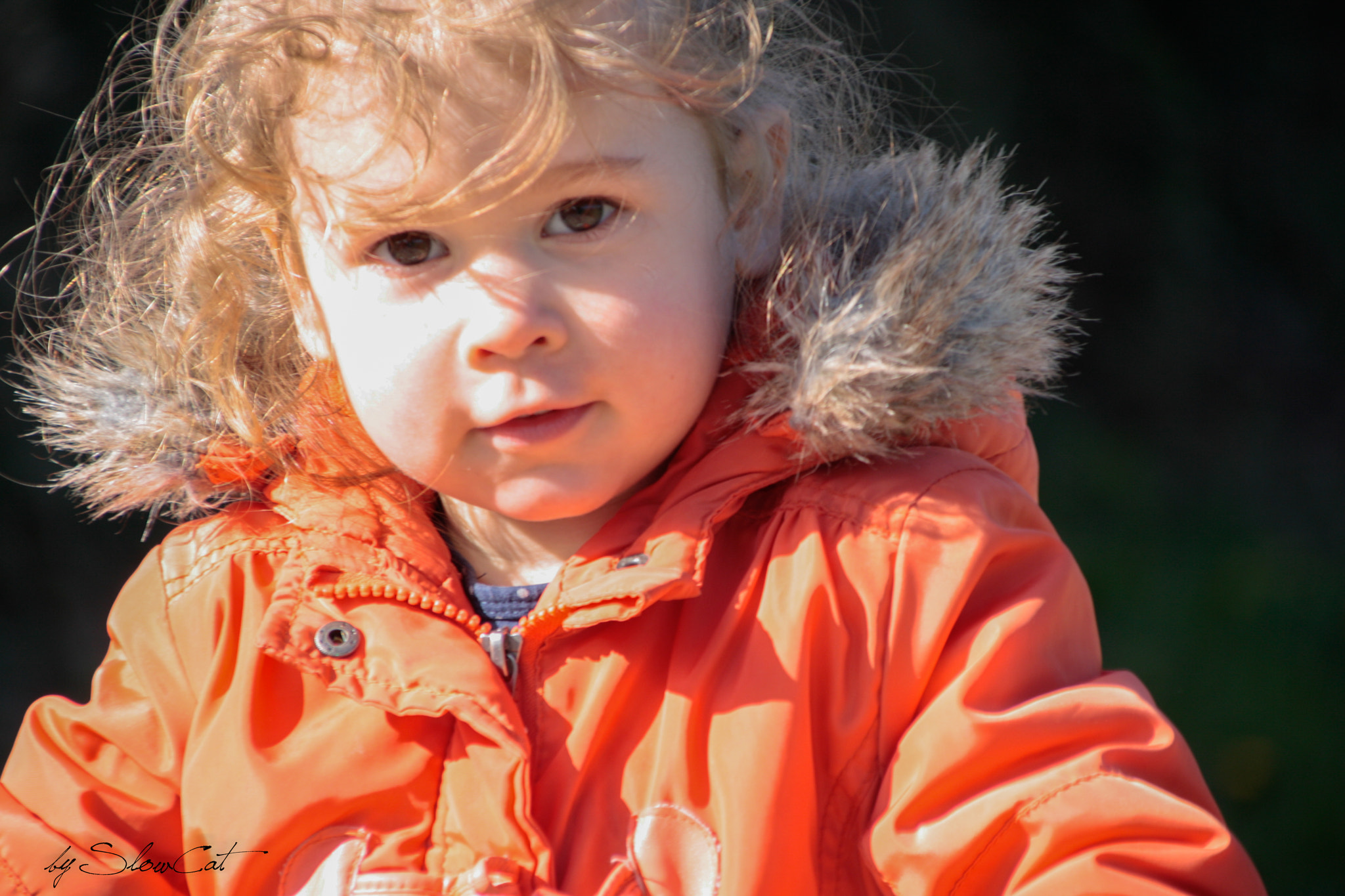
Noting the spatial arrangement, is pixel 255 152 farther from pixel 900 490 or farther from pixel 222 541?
pixel 900 490

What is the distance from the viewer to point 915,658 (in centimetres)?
101

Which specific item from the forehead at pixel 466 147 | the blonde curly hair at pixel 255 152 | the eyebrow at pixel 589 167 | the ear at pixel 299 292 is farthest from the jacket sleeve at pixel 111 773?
the eyebrow at pixel 589 167

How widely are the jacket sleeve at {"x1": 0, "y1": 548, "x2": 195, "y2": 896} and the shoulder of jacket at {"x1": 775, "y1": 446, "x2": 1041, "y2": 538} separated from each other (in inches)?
24.6

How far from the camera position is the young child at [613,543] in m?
0.98

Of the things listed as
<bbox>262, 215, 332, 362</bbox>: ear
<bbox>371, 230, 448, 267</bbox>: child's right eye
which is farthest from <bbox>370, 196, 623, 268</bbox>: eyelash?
<bbox>262, 215, 332, 362</bbox>: ear

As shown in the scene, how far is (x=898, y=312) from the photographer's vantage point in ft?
3.41

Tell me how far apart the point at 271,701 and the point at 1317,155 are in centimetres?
193

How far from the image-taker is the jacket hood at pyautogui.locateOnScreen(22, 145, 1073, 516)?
1038mm

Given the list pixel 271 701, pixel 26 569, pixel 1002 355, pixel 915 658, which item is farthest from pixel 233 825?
pixel 26 569

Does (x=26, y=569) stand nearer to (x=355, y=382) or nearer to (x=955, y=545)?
(x=355, y=382)

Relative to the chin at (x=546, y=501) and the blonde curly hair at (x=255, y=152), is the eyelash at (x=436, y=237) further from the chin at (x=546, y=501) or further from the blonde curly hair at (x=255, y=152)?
the chin at (x=546, y=501)

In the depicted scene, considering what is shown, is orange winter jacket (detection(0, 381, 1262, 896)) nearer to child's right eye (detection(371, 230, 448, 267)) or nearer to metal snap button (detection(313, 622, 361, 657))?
metal snap button (detection(313, 622, 361, 657))

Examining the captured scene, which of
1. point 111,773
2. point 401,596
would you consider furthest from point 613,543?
point 111,773

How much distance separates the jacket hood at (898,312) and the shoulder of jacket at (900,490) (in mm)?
22
